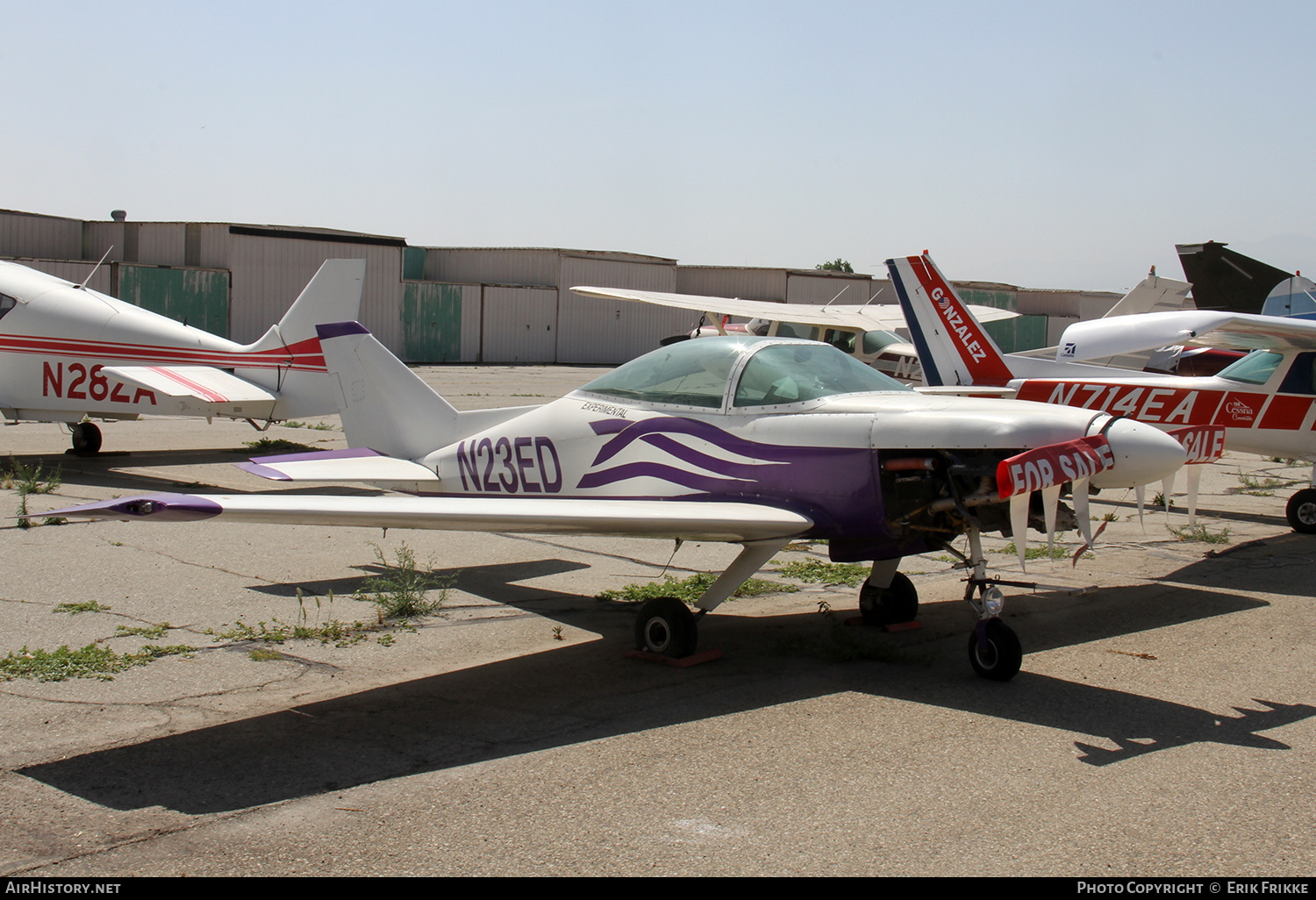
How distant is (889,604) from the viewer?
657cm

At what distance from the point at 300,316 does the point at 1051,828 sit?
38.0ft

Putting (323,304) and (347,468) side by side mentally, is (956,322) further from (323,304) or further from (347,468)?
(323,304)

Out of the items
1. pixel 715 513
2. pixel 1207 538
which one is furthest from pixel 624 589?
pixel 1207 538

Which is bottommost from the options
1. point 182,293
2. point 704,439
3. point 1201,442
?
point 704,439

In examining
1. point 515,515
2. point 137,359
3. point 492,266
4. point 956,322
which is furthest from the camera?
point 492,266

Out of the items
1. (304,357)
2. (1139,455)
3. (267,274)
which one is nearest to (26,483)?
(304,357)

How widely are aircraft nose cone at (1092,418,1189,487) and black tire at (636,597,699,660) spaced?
2.32 metres

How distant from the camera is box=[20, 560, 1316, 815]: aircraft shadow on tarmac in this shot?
13.1 ft

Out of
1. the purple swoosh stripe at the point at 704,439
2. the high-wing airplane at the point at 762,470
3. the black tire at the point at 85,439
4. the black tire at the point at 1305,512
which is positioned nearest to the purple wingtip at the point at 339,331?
the high-wing airplane at the point at 762,470

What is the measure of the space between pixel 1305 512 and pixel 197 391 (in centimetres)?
1234

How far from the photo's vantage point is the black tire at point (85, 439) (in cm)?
1361

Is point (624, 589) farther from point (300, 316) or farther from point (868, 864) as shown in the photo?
point (300, 316)

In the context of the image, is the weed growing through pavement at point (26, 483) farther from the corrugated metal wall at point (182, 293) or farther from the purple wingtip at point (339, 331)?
the corrugated metal wall at point (182, 293)

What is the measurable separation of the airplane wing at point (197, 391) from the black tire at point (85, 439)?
109cm
